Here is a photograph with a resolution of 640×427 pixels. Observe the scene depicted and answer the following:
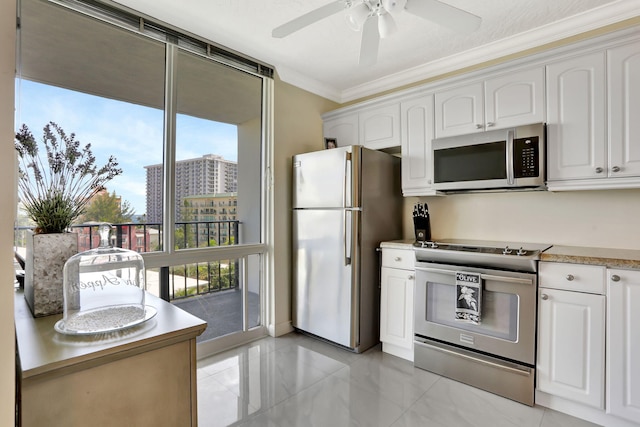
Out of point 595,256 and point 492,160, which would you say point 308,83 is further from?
point 595,256

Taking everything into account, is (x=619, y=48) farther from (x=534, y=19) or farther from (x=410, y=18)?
(x=410, y=18)

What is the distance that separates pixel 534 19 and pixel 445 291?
210 centimetres

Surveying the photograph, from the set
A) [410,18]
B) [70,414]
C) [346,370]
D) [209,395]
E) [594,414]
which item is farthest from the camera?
[346,370]

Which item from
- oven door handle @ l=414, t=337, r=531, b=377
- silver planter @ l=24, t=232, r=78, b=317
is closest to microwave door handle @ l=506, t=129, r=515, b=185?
oven door handle @ l=414, t=337, r=531, b=377

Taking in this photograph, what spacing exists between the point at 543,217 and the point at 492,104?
3.19 feet

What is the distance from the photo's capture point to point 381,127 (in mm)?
3053

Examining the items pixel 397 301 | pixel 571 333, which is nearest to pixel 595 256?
pixel 571 333

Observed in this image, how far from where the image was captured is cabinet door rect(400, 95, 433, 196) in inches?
108

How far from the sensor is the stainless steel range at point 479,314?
79.4 inches

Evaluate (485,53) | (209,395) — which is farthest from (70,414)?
(485,53)

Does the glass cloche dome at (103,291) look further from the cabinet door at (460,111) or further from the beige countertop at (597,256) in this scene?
the cabinet door at (460,111)

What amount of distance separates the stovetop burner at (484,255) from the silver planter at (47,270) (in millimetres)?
2173

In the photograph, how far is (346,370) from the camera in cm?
244

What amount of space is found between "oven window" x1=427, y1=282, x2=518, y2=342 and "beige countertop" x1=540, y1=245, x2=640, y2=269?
353 millimetres
